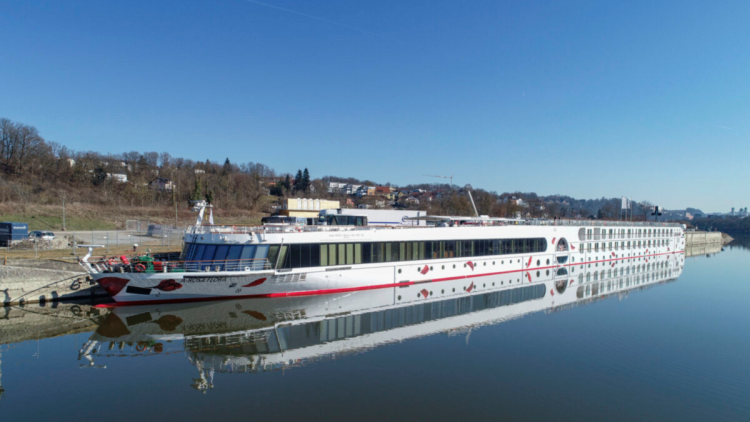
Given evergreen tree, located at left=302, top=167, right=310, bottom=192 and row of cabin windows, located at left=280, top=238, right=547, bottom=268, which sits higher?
evergreen tree, located at left=302, top=167, right=310, bottom=192

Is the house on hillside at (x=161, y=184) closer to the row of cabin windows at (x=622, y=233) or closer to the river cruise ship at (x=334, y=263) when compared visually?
the river cruise ship at (x=334, y=263)

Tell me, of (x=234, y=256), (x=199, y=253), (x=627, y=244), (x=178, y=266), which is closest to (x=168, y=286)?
(x=178, y=266)

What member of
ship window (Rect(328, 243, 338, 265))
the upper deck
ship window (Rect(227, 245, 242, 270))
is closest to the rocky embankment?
the upper deck

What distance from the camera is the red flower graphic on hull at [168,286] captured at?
19.2 metres

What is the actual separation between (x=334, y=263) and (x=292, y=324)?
5762mm

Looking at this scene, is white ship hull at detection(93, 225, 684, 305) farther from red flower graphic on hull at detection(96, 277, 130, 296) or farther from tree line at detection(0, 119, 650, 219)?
tree line at detection(0, 119, 650, 219)

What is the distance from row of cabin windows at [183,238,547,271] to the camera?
20.9 m

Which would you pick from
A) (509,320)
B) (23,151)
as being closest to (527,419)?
(509,320)

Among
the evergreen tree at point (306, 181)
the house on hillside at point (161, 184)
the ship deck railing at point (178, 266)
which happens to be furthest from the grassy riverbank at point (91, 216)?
the evergreen tree at point (306, 181)

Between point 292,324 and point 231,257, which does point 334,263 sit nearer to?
point 231,257

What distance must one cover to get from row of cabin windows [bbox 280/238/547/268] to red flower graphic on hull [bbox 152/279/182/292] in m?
5.05

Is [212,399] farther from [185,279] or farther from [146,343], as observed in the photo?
[185,279]

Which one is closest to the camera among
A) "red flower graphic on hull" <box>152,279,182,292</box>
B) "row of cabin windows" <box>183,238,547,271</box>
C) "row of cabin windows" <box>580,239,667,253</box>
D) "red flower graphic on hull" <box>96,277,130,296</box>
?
"red flower graphic on hull" <box>96,277,130,296</box>

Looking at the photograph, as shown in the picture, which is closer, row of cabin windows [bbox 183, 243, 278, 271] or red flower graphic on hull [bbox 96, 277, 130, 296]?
red flower graphic on hull [bbox 96, 277, 130, 296]
